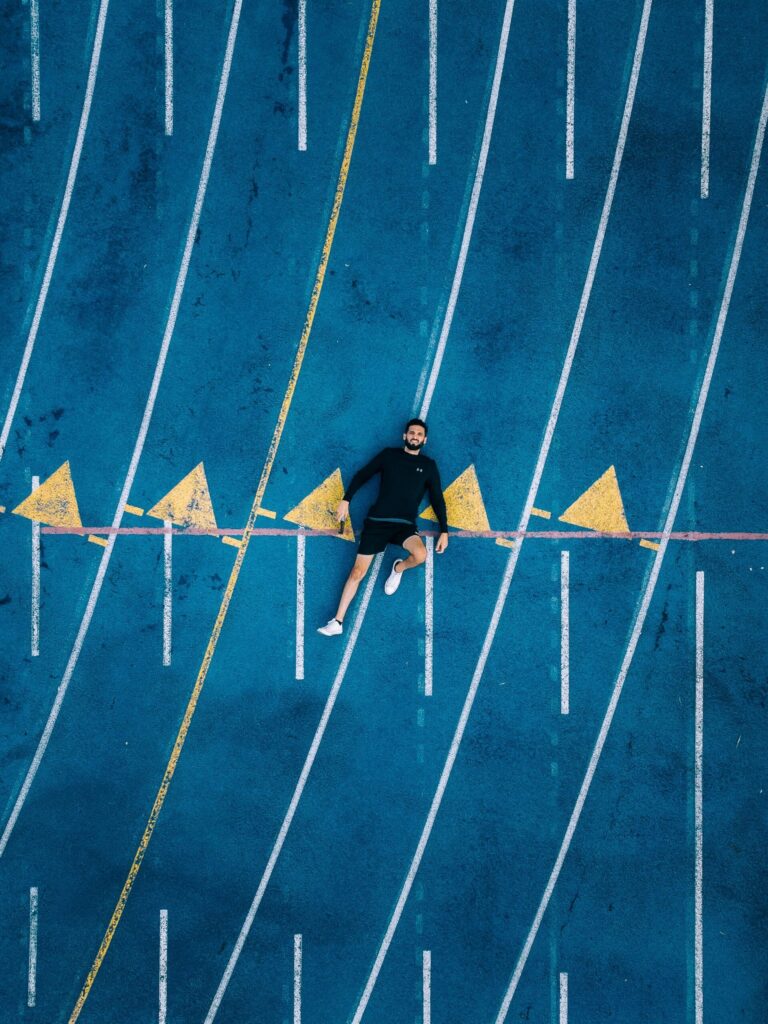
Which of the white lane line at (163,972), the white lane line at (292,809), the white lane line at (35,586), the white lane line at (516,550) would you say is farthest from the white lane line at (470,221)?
the white lane line at (163,972)

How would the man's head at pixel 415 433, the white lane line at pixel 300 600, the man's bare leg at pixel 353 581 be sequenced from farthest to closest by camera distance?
the white lane line at pixel 300 600 < the man's bare leg at pixel 353 581 < the man's head at pixel 415 433

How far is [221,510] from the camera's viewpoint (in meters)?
10.3

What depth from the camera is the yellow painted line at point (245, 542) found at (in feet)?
33.5

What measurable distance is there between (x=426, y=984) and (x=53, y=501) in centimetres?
737

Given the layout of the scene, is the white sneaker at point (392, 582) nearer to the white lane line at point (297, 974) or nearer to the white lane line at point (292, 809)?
the white lane line at point (292, 809)

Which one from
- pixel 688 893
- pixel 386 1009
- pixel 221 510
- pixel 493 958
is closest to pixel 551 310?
pixel 221 510

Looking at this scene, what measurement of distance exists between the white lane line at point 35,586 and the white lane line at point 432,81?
623 centimetres

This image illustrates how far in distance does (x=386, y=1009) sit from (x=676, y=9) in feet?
41.2

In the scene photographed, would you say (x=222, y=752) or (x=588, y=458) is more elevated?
(x=588, y=458)

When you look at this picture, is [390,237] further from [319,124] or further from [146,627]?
[146,627]

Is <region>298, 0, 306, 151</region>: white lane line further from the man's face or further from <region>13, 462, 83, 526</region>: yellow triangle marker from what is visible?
<region>13, 462, 83, 526</region>: yellow triangle marker

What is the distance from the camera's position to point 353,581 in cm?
1008

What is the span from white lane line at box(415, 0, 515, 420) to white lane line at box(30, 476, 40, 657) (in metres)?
4.86

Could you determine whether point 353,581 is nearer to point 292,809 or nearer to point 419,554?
point 419,554
